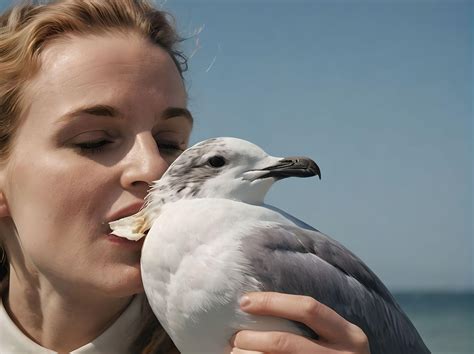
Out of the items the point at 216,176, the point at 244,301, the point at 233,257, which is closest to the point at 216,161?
the point at 216,176

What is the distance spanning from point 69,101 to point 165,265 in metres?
0.77

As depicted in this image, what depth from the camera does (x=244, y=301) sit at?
2107 millimetres

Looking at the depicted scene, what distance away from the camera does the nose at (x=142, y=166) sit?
8.10 feet

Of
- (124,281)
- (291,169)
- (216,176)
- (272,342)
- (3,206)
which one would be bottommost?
(3,206)

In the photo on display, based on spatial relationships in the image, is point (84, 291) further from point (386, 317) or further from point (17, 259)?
point (386, 317)

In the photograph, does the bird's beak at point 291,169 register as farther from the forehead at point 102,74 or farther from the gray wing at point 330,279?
the forehead at point 102,74

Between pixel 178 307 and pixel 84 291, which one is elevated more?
pixel 178 307

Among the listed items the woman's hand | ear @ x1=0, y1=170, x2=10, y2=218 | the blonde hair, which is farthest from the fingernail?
ear @ x1=0, y1=170, x2=10, y2=218

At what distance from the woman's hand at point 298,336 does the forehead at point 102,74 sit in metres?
0.88

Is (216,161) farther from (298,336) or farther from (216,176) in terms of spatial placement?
(298,336)

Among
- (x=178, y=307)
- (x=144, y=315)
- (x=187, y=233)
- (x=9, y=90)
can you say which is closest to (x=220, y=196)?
(x=187, y=233)

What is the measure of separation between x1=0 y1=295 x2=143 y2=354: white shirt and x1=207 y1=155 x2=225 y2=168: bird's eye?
2.59 feet

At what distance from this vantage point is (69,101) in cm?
263

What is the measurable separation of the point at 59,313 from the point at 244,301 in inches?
41.1
